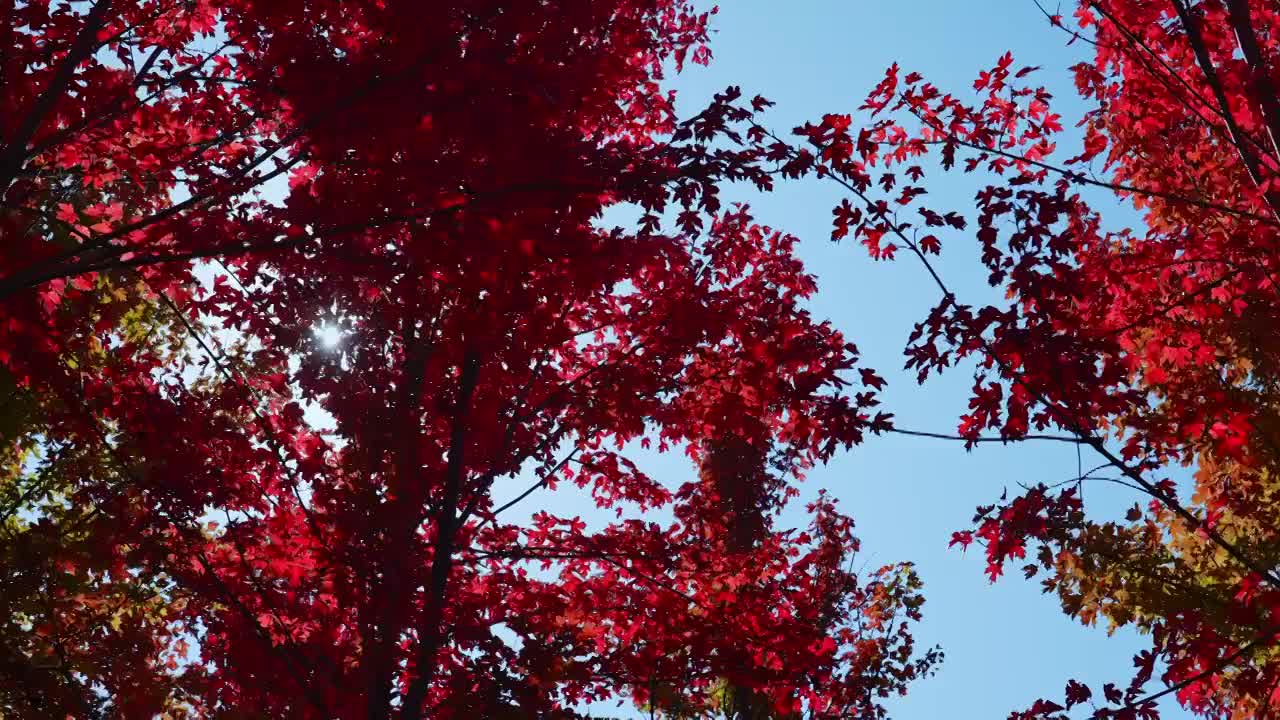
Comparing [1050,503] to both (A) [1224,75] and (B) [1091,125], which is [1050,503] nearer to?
(A) [1224,75]

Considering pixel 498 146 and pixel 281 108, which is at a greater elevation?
pixel 281 108

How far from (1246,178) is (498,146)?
616 centimetres

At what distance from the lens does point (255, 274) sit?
7.62m

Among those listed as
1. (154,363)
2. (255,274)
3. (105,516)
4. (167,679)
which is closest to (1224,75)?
(255,274)

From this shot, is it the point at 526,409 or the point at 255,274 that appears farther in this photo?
the point at 526,409

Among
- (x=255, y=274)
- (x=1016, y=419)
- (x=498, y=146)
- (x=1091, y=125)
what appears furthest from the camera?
(x=1091, y=125)

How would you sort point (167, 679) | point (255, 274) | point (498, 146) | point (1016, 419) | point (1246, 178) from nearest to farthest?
point (1016, 419) < point (498, 146) < point (255, 274) < point (1246, 178) < point (167, 679)

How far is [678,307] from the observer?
28.0 feet

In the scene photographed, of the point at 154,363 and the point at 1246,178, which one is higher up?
the point at 1246,178

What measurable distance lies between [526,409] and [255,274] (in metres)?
2.38

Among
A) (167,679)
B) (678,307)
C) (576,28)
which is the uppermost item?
(576,28)

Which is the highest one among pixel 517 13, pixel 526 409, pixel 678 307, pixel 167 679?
pixel 517 13

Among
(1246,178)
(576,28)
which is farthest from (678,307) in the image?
(1246,178)

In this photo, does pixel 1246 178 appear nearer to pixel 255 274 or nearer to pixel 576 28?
pixel 576 28
